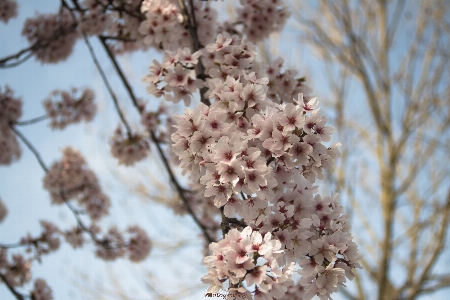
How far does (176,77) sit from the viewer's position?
1.74 meters

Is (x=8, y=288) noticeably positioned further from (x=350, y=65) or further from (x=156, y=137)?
(x=350, y=65)

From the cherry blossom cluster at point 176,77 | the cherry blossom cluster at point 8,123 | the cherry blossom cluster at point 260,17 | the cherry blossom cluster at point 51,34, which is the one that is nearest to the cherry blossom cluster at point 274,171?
the cherry blossom cluster at point 176,77

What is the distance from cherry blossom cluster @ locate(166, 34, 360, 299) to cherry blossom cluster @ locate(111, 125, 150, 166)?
68.2 inches

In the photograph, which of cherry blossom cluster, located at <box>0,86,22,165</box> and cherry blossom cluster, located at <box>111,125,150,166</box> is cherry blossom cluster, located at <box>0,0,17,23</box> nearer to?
cherry blossom cluster, located at <box>0,86,22,165</box>

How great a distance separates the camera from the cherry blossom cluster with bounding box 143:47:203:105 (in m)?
1.71

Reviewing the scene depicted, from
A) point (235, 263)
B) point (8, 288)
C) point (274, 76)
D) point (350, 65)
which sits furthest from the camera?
point (350, 65)

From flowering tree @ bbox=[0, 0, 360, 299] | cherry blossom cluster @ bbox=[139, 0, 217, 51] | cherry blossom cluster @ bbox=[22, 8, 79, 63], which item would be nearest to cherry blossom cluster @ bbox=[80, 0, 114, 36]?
flowering tree @ bbox=[0, 0, 360, 299]

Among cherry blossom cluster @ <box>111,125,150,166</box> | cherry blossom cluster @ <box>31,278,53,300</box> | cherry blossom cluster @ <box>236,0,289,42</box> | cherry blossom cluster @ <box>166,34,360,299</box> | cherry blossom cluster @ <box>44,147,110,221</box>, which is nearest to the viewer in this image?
cherry blossom cluster @ <box>166,34,360,299</box>

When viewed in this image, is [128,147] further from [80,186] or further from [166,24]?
[80,186]

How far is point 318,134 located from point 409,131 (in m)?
5.11

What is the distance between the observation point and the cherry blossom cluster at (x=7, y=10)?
12.2 feet

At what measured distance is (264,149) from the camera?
133 centimetres

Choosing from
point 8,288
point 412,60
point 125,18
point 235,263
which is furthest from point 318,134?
point 412,60

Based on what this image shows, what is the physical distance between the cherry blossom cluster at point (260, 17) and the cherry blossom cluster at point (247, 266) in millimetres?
1852
